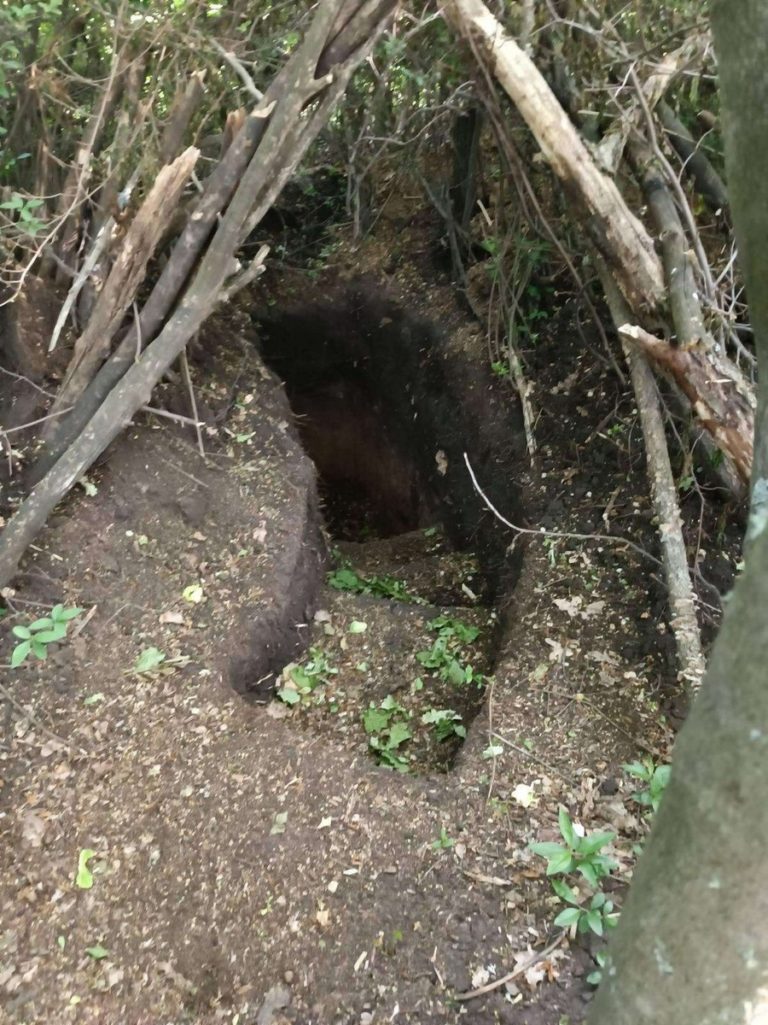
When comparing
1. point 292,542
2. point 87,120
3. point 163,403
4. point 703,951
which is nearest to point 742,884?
point 703,951

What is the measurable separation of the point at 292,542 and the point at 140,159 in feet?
6.70

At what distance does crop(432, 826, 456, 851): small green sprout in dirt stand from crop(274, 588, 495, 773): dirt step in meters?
0.55

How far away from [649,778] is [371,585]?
1.98 meters

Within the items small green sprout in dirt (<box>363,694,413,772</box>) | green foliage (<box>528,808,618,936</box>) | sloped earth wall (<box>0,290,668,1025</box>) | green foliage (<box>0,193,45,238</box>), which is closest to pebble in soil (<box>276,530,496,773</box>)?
small green sprout in dirt (<box>363,694,413,772</box>)

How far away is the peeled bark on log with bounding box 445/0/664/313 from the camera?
2.88 meters

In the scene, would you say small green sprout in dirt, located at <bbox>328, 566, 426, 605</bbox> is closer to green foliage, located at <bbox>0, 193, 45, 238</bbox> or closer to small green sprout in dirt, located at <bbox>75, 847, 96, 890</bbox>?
small green sprout in dirt, located at <bbox>75, 847, 96, 890</bbox>

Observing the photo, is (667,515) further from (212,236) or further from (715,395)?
(212,236)

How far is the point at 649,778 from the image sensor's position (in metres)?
2.48

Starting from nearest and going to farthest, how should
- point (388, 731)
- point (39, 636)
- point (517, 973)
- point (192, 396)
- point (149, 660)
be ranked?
point (517, 973), point (39, 636), point (149, 660), point (388, 731), point (192, 396)

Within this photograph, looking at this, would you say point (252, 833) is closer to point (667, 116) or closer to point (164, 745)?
point (164, 745)

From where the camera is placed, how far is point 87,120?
145 inches

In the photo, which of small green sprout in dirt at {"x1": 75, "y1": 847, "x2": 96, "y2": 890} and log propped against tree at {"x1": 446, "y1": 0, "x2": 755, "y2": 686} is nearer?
small green sprout in dirt at {"x1": 75, "y1": 847, "x2": 96, "y2": 890}

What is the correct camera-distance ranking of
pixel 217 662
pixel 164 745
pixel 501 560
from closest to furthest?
pixel 164 745 < pixel 217 662 < pixel 501 560

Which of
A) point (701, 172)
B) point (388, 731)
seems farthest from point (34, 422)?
point (701, 172)
